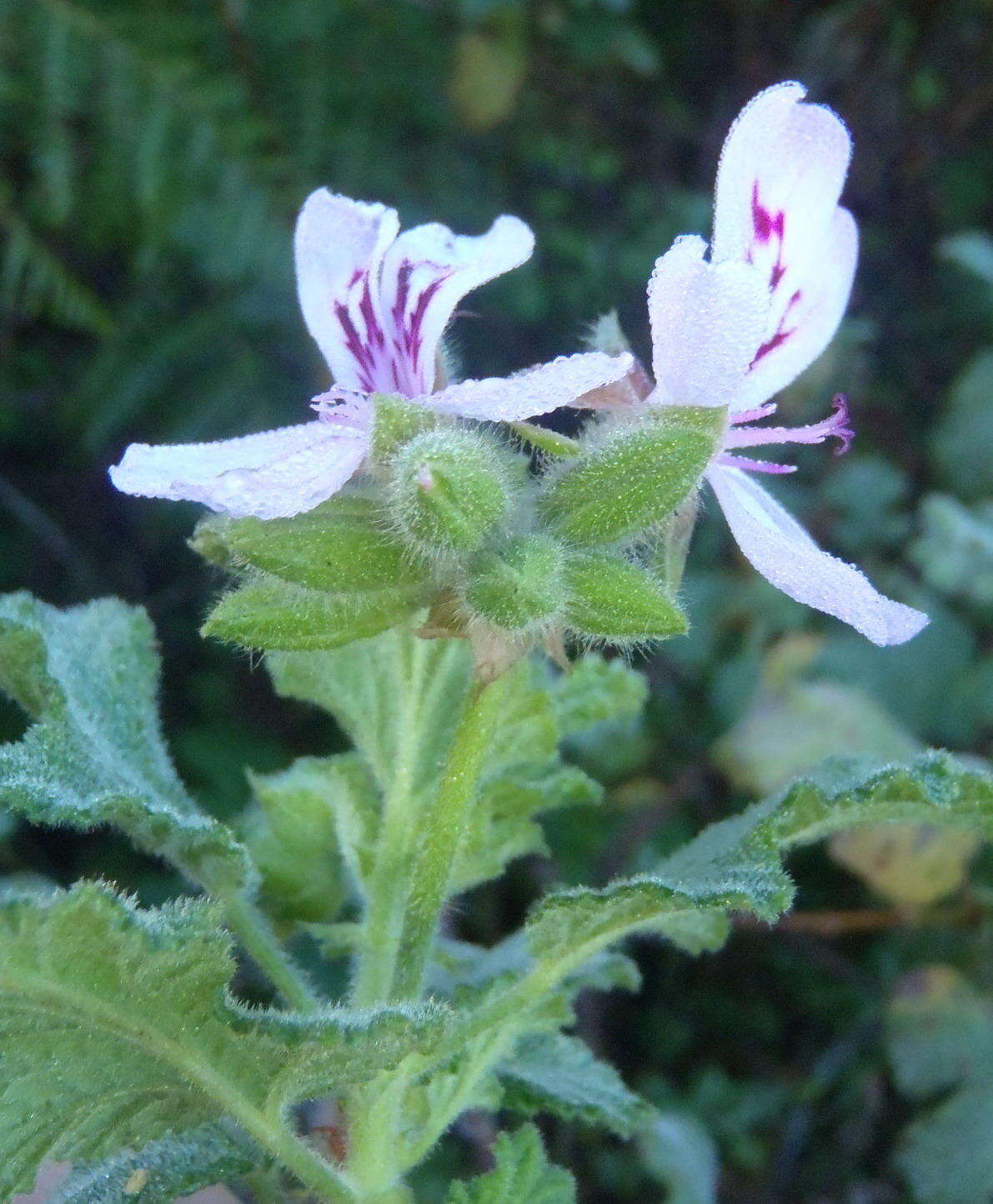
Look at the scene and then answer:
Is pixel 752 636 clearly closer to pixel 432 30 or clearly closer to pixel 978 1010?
pixel 978 1010

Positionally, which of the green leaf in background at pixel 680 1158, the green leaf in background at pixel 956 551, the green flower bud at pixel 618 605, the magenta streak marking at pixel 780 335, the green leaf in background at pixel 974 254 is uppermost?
the green leaf in background at pixel 974 254

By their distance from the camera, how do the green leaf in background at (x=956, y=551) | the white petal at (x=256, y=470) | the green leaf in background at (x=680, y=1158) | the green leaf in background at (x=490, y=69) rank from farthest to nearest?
the green leaf in background at (x=490, y=69)
the green leaf in background at (x=956, y=551)
the green leaf in background at (x=680, y=1158)
the white petal at (x=256, y=470)

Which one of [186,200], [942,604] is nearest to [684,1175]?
[942,604]

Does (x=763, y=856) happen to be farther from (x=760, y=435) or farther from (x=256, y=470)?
(x=256, y=470)

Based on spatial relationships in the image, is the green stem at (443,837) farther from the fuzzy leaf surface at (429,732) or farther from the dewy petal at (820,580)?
the dewy petal at (820,580)

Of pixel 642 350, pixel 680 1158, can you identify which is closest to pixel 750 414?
pixel 680 1158

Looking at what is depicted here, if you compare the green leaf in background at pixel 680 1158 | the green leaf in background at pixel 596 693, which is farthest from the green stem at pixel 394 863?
the green leaf in background at pixel 680 1158

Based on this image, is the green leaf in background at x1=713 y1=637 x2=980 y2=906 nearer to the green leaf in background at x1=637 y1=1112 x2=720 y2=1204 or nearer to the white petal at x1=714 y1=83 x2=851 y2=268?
the green leaf in background at x1=637 y1=1112 x2=720 y2=1204

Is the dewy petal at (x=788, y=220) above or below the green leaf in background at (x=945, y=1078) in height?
above
